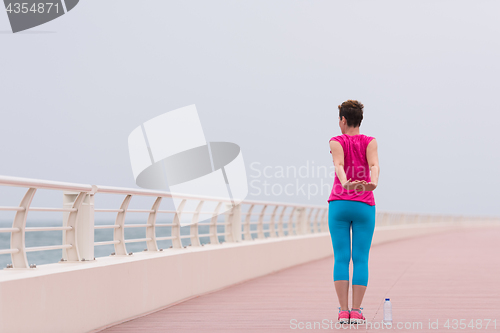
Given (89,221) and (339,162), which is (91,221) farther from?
(339,162)

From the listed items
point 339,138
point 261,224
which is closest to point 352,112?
point 339,138

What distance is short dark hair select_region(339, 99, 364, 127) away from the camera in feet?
22.1

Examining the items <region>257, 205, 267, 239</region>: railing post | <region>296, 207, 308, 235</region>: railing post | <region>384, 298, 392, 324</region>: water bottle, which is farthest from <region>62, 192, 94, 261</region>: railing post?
<region>296, 207, 308, 235</region>: railing post

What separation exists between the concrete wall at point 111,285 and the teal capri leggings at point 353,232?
84.1 inches

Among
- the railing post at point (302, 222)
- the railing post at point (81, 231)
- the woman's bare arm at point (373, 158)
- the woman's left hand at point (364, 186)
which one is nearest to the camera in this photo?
the woman's left hand at point (364, 186)

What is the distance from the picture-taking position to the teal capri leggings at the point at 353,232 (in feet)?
21.4

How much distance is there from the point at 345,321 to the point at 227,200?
5787mm

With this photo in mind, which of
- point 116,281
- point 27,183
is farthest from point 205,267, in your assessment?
point 27,183

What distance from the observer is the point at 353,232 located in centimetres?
661

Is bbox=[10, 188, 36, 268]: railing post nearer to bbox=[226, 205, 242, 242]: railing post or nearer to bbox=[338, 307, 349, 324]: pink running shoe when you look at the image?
bbox=[338, 307, 349, 324]: pink running shoe

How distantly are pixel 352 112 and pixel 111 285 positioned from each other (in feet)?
9.05

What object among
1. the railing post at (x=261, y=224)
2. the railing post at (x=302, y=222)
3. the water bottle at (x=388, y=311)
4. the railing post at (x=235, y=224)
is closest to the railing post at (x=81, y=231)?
the water bottle at (x=388, y=311)

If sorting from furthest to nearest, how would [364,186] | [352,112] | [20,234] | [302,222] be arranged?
[302,222] → [352,112] → [364,186] → [20,234]

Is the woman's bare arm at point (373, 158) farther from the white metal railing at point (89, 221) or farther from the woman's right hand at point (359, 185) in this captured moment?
the white metal railing at point (89, 221)
